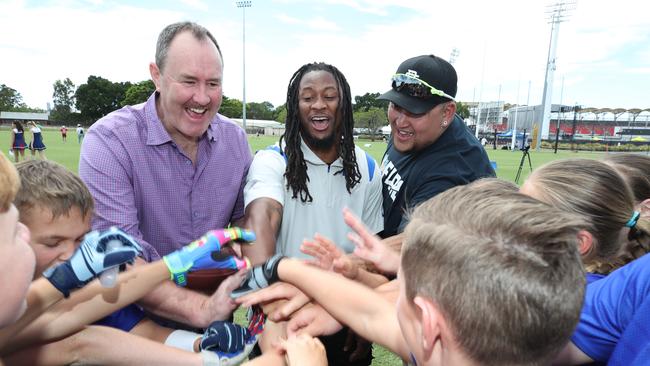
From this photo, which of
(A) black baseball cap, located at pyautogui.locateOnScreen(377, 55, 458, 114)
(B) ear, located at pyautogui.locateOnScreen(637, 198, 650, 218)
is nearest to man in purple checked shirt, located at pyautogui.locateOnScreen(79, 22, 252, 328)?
(A) black baseball cap, located at pyautogui.locateOnScreen(377, 55, 458, 114)

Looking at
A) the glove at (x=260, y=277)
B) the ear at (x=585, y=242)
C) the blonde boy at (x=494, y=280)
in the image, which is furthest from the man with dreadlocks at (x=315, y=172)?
the blonde boy at (x=494, y=280)

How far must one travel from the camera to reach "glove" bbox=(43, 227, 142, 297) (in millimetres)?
1752

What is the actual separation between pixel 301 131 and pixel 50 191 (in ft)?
4.98

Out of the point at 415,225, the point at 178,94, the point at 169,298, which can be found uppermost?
the point at 178,94

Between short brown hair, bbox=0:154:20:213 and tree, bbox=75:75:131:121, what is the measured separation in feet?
302

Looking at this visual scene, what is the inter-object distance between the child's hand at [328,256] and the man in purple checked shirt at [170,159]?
67 centimetres

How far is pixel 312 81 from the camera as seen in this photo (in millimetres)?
2857

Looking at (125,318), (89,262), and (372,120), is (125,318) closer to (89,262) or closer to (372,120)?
(89,262)

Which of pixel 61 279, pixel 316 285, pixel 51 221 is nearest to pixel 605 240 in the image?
pixel 316 285

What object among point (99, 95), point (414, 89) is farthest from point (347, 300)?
point (99, 95)

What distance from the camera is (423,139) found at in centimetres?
318

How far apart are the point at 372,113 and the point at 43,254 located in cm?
7797

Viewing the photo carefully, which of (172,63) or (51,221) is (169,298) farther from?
(172,63)

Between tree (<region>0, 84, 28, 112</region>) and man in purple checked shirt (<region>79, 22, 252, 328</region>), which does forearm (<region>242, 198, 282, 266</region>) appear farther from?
tree (<region>0, 84, 28, 112</region>)
